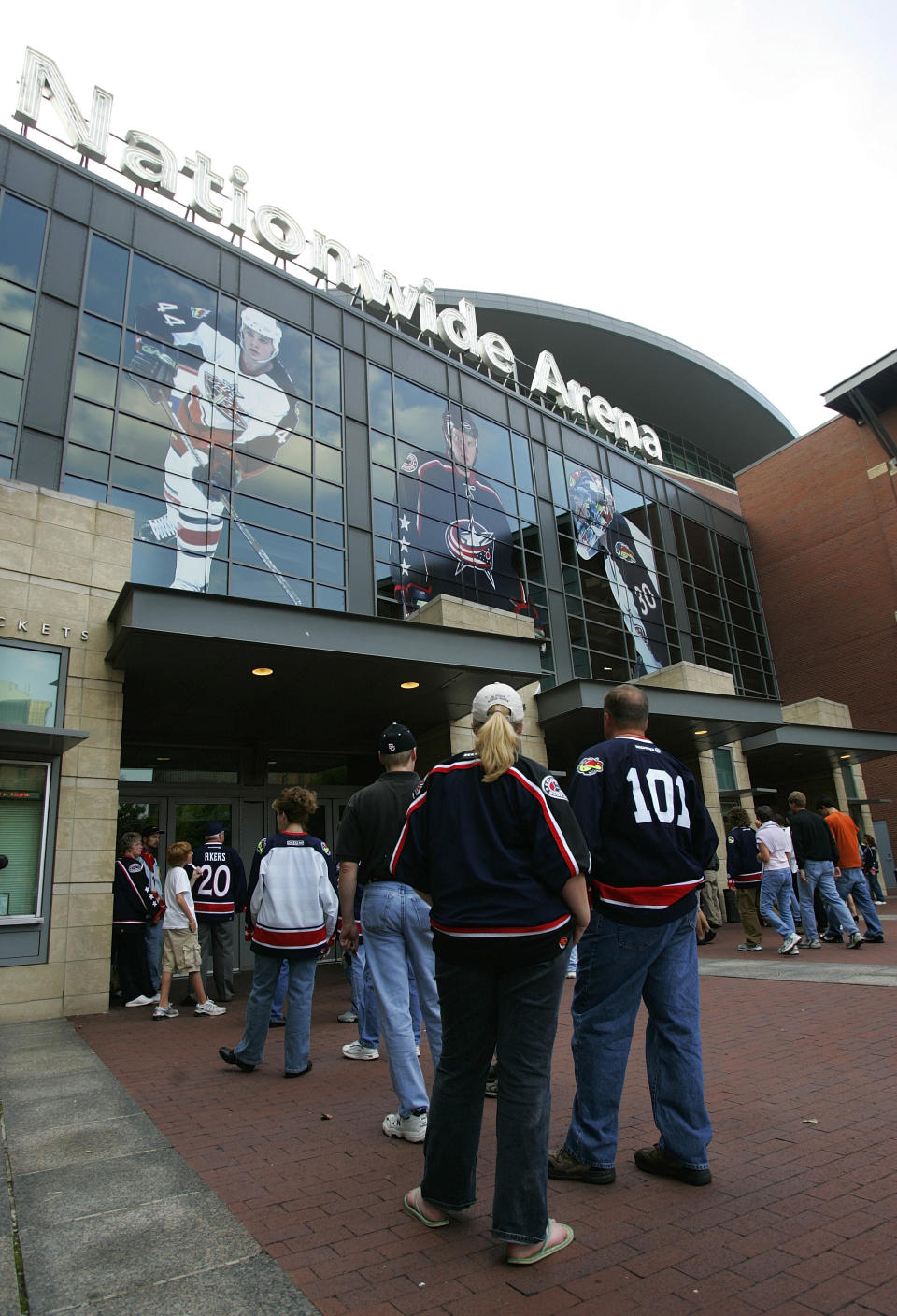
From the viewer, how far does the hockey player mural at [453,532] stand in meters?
18.4

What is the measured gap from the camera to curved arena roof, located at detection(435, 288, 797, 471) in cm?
3994

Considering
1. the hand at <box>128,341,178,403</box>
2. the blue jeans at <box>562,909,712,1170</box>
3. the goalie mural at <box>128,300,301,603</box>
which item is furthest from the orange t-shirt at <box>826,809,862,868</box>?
the hand at <box>128,341,178,403</box>

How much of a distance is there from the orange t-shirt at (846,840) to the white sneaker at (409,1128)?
8.56m

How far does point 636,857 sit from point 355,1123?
7.42 ft

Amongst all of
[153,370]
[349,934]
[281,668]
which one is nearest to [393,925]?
[349,934]

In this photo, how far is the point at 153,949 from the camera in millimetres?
9836

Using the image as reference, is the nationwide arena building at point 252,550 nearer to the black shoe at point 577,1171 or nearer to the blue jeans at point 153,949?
the blue jeans at point 153,949

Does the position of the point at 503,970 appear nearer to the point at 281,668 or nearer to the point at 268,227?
the point at 281,668

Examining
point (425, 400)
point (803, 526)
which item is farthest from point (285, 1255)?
point (803, 526)

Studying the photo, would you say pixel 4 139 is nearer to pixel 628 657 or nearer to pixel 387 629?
pixel 387 629

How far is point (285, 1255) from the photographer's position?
270 centimetres

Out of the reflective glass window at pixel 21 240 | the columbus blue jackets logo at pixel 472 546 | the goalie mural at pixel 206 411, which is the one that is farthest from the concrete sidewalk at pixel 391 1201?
the columbus blue jackets logo at pixel 472 546

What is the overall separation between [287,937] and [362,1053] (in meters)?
1.34

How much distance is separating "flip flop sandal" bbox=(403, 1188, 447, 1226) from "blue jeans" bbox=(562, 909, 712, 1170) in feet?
2.31
